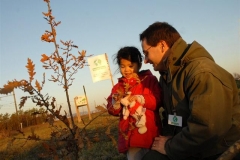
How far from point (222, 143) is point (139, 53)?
1.39 metres

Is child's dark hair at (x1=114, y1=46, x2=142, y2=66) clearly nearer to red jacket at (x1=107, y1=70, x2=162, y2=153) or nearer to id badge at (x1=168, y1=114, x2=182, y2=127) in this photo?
red jacket at (x1=107, y1=70, x2=162, y2=153)

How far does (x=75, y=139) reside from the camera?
74.8 inches

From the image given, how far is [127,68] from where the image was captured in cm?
301

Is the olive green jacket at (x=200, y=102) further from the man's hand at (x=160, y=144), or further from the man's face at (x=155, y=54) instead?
the man's face at (x=155, y=54)

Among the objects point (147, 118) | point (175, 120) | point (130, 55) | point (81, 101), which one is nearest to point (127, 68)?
point (130, 55)

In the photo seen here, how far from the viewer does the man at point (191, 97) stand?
197 cm

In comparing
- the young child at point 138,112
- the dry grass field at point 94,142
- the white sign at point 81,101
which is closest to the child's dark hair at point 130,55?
the young child at point 138,112

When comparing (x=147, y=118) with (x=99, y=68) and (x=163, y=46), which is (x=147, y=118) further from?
(x=99, y=68)

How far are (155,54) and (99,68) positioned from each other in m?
9.21

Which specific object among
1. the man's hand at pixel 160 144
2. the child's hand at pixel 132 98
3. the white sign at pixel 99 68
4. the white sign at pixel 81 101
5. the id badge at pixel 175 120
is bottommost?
the man's hand at pixel 160 144

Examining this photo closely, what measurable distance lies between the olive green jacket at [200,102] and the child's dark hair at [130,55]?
711 millimetres

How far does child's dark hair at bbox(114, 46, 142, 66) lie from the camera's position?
3052mm

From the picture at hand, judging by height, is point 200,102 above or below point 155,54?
below

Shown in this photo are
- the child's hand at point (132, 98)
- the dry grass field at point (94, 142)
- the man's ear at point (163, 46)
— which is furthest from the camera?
the child's hand at point (132, 98)
